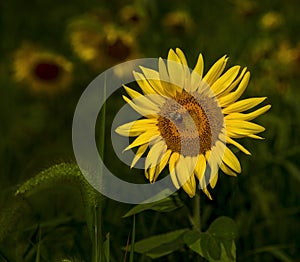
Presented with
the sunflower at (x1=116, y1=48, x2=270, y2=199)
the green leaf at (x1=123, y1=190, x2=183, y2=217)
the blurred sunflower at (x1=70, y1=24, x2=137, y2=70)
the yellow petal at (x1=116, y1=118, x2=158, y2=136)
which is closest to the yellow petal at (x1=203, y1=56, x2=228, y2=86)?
the sunflower at (x1=116, y1=48, x2=270, y2=199)

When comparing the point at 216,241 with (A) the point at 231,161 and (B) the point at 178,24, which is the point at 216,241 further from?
(B) the point at 178,24

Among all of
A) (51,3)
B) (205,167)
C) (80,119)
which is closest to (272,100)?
(80,119)

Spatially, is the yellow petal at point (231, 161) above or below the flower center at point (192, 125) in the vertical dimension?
below

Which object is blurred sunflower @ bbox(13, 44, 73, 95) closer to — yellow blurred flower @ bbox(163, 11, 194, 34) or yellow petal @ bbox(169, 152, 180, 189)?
yellow blurred flower @ bbox(163, 11, 194, 34)

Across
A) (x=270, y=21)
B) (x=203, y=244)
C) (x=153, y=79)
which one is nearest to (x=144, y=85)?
(x=153, y=79)

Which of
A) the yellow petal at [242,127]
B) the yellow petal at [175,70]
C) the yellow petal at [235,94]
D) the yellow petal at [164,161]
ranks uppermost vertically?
the yellow petal at [175,70]

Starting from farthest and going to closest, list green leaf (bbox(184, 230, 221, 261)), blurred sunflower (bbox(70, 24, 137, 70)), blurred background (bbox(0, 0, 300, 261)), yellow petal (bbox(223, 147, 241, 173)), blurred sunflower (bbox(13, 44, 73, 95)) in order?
1. blurred sunflower (bbox(13, 44, 73, 95))
2. blurred sunflower (bbox(70, 24, 137, 70))
3. blurred background (bbox(0, 0, 300, 261))
4. green leaf (bbox(184, 230, 221, 261))
5. yellow petal (bbox(223, 147, 241, 173))

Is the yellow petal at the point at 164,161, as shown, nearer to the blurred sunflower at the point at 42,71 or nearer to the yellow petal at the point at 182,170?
the yellow petal at the point at 182,170

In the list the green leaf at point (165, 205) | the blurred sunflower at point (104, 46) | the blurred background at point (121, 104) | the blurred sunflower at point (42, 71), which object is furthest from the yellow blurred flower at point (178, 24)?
the green leaf at point (165, 205)
